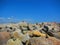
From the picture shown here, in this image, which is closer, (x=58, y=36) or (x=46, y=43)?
(x=46, y=43)

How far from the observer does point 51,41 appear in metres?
15.0

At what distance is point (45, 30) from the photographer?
76.8 feet

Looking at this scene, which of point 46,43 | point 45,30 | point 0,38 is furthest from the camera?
point 45,30

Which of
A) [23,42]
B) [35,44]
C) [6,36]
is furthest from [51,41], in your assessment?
[6,36]

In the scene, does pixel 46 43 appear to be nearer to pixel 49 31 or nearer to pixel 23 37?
pixel 23 37

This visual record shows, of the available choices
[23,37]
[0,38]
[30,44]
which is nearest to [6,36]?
[0,38]

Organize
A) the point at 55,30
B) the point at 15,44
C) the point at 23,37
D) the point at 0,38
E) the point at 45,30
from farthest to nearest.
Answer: the point at 45,30 → the point at 55,30 → the point at 0,38 → the point at 23,37 → the point at 15,44

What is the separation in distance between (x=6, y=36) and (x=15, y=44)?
18.0ft

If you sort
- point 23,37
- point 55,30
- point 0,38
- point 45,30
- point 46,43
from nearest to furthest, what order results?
point 46,43, point 23,37, point 0,38, point 55,30, point 45,30

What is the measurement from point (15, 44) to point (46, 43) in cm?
A: 355

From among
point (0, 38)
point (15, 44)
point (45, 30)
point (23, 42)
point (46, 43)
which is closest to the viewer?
point (46, 43)

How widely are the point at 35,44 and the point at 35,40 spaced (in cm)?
59

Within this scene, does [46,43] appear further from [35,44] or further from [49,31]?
[49,31]

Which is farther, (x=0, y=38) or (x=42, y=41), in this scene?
(x=0, y=38)
